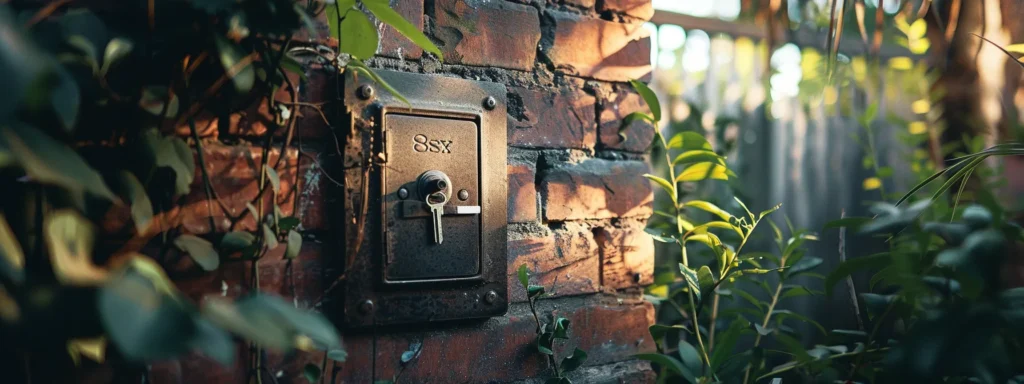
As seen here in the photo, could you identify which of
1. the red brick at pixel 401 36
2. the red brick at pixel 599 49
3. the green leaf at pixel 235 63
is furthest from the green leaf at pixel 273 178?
the red brick at pixel 599 49

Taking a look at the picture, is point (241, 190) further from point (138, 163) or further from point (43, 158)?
point (43, 158)

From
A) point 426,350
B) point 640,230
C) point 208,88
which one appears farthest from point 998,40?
point 208,88

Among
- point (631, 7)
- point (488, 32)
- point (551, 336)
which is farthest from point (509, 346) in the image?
point (631, 7)

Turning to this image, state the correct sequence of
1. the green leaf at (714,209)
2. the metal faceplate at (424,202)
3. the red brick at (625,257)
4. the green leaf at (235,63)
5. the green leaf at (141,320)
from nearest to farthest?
the green leaf at (141,320)
the green leaf at (235,63)
the metal faceplate at (424,202)
the green leaf at (714,209)
the red brick at (625,257)

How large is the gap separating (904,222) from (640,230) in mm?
476

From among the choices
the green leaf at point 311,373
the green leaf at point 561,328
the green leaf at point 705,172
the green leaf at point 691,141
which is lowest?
the green leaf at point 311,373

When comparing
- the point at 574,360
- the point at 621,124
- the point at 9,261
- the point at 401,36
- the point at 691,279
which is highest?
the point at 401,36

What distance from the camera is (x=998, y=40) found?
149 cm

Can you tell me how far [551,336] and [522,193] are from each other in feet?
0.68

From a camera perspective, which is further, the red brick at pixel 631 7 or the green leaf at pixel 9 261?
the red brick at pixel 631 7

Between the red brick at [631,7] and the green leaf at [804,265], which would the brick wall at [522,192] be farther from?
the green leaf at [804,265]

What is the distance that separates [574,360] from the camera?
0.87m

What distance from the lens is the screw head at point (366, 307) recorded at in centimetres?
76

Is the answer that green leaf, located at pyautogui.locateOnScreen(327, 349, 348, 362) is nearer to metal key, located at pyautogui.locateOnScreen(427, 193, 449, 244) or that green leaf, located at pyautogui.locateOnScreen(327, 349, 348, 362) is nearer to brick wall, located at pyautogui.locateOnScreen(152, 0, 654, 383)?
brick wall, located at pyautogui.locateOnScreen(152, 0, 654, 383)
